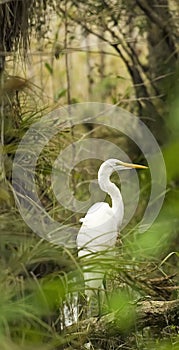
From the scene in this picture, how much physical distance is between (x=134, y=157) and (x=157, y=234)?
9.97ft

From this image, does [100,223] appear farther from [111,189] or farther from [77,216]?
[77,216]

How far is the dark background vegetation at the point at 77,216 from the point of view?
970mm

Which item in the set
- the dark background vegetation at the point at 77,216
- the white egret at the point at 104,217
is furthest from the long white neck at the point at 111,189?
the dark background vegetation at the point at 77,216

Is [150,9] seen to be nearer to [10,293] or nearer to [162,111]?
[162,111]

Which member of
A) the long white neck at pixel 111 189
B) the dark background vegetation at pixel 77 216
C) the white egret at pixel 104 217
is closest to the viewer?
the dark background vegetation at pixel 77 216

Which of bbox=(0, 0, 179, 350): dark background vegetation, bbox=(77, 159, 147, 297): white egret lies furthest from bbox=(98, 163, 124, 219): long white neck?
bbox=(0, 0, 179, 350): dark background vegetation

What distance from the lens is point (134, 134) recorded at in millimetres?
3930

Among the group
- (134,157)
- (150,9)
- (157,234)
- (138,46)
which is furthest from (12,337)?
(138,46)

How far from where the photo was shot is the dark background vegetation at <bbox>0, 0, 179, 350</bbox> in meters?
0.97

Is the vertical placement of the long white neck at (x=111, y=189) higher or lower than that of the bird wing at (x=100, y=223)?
higher

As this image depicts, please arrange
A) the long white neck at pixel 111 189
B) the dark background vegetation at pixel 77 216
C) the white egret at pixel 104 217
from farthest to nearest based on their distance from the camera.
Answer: the long white neck at pixel 111 189 → the white egret at pixel 104 217 → the dark background vegetation at pixel 77 216

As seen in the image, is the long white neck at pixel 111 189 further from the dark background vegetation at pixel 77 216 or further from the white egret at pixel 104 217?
the dark background vegetation at pixel 77 216

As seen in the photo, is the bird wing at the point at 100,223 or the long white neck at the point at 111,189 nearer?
the bird wing at the point at 100,223

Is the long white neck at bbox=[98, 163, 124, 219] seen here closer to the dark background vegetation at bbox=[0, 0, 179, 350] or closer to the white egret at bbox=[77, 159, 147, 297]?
the white egret at bbox=[77, 159, 147, 297]
